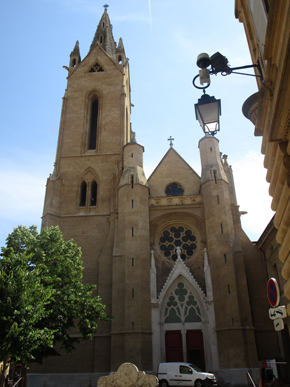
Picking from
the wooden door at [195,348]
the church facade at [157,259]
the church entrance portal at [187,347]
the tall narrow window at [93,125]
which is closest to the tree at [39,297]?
the church facade at [157,259]

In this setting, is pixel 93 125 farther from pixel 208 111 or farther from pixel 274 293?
pixel 274 293

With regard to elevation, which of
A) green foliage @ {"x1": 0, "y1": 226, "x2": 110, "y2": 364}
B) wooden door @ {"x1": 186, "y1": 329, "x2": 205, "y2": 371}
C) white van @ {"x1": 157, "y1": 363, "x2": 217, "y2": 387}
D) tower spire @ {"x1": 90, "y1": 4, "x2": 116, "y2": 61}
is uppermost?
tower spire @ {"x1": 90, "y1": 4, "x2": 116, "y2": 61}

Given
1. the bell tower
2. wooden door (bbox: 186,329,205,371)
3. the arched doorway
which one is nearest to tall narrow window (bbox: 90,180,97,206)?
the bell tower

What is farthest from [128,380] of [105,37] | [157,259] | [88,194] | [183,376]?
[105,37]

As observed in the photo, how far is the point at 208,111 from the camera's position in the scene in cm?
612

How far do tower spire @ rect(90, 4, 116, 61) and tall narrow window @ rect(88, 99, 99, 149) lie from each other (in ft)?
22.6

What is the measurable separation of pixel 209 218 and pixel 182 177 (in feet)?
16.6

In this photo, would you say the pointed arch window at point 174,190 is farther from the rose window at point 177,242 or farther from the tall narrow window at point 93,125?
the tall narrow window at point 93,125

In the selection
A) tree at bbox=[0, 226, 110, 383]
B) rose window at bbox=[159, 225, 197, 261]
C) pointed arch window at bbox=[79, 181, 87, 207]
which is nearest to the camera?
tree at bbox=[0, 226, 110, 383]

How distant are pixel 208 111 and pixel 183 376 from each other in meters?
14.4

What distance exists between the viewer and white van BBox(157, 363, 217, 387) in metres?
15.9

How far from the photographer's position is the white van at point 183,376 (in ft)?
52.2

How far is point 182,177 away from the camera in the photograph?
26359 millimetres

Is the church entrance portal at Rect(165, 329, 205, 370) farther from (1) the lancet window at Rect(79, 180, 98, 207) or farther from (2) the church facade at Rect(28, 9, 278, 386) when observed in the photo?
(1) the lancet window at Rect(79, 180, 98, 207)
